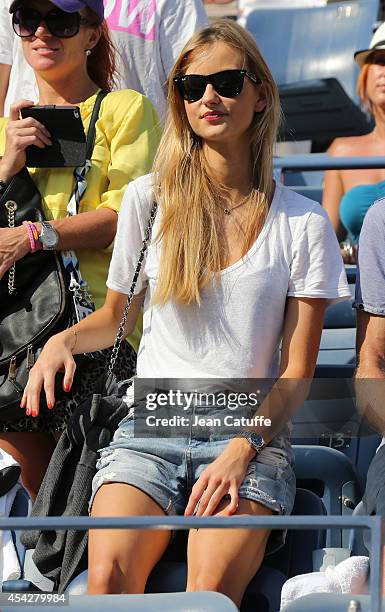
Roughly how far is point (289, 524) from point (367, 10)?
488 cm

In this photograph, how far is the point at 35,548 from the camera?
2.94 metres

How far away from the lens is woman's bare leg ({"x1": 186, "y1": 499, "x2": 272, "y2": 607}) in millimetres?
2623

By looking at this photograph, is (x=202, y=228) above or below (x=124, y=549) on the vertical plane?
above

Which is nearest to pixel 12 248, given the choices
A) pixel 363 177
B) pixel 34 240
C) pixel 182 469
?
pixel 34 240

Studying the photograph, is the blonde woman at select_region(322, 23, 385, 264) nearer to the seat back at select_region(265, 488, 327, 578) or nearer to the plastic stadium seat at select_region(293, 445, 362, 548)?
the plastic stadium seat at select_region(293, 445, 362, 548)

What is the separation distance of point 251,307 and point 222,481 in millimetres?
448

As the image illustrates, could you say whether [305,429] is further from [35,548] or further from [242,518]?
[242,518]

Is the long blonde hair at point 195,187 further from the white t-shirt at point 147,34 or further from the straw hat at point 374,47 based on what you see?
the straw hat at point 374,47

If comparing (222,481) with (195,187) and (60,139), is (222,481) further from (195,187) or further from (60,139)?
(60,139)

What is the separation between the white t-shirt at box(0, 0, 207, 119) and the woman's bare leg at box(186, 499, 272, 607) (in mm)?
1910

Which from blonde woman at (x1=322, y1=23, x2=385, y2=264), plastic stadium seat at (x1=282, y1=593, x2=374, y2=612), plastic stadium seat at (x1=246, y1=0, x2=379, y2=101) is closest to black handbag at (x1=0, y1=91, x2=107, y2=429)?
plastic stadium seat at (x1=282, y1=593, x2=374, y2=612)

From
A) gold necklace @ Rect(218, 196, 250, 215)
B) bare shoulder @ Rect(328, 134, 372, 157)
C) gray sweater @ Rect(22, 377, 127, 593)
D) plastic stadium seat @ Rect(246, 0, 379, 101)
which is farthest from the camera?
plastic stadium seat @ Rect(246, 0, 379, 101)

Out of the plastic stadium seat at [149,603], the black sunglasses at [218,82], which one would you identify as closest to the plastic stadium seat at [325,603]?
the plastic stadium seat at [149,603]

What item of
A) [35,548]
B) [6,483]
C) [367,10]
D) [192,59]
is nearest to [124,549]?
[35,548]
